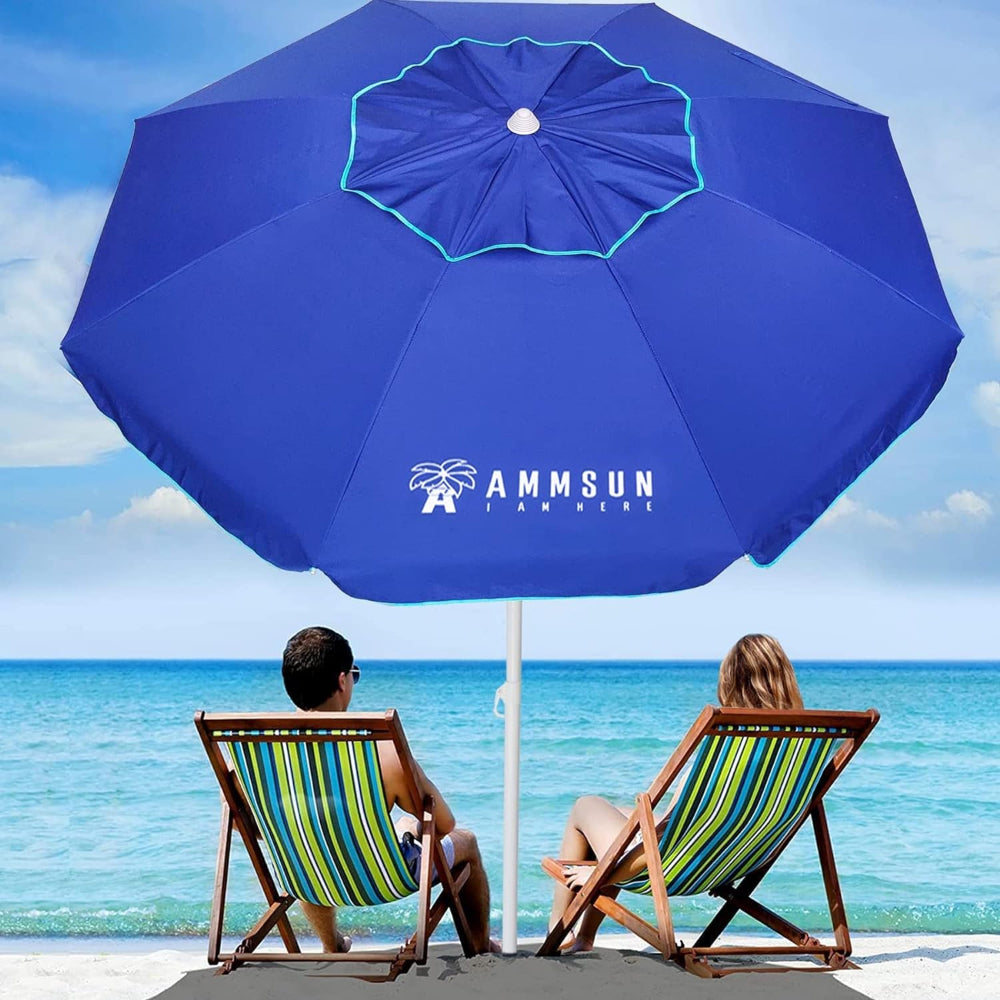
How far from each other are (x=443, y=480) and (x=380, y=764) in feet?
3.26

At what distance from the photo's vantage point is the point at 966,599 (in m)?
30.9

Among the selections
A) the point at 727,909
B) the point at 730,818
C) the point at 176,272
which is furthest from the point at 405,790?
the point at 176,272

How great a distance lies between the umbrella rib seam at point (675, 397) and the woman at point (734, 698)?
1.00 m

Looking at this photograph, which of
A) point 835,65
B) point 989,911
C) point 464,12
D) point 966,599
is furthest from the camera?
point 966,599

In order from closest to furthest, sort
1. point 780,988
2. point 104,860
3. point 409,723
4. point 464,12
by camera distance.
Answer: point 780,988 → point 464,12 → point 104,860 → point 409,723

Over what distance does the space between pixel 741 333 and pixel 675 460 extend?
1.24 ft

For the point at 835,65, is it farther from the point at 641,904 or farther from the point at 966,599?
the point at 641,904

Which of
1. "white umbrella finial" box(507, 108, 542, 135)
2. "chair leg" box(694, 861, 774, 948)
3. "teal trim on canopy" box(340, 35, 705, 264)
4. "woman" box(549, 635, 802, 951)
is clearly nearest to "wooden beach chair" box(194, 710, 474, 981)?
"woman" box(549, 635, 802, 951)

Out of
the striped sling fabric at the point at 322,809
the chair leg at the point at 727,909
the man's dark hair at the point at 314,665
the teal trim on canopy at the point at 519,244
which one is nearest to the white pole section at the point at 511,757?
the striped sling fabric at the point at 322,809

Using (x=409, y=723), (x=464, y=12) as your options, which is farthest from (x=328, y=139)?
(x=409, y=723)

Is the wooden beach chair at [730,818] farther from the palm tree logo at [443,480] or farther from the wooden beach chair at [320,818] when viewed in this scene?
the palm tree logo at [443,480]

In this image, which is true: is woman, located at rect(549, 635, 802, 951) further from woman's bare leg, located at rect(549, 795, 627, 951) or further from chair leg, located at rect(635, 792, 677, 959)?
chair leg, located at rect(635, 792, 677, 959)

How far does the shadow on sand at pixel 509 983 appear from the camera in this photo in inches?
133

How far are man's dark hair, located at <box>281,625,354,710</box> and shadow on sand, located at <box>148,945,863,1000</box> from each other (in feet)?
2.30
